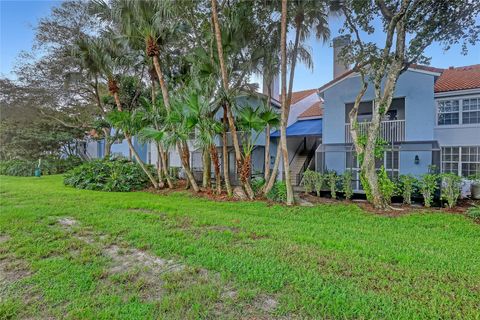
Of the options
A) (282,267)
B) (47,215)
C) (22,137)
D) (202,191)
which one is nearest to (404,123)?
(202,191)

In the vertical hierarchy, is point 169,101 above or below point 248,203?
above

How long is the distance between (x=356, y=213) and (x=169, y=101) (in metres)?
9.97

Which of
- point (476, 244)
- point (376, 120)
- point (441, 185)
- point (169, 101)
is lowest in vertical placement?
point (476, 244)

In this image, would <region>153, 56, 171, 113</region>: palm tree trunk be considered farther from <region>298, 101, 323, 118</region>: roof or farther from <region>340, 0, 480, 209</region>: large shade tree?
<region>298, 101, 323, 118</region>: roof

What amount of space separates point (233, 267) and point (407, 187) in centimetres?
1009

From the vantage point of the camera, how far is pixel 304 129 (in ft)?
62.0

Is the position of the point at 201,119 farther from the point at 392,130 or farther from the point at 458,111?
the point at 458,111

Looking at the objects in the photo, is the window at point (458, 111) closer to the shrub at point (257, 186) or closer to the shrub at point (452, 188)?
the shrub at point (452, 188)

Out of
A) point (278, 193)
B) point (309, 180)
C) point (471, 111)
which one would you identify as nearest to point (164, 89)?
point (278, 193)

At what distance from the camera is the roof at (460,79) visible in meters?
14.7

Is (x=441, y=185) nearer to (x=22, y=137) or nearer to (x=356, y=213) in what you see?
(x=356, y=213)

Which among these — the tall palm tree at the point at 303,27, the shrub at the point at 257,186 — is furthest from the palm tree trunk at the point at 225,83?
the tall palm tree at the point at 303,27

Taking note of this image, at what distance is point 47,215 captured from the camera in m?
8.59

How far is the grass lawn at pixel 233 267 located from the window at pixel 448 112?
8.93 metres
